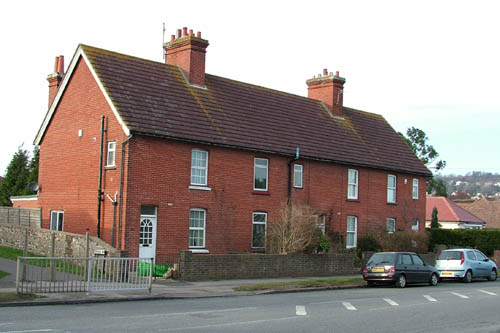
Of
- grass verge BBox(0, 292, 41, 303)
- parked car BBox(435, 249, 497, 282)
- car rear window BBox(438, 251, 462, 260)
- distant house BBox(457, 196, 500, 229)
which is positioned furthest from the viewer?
distant house BBox(457, 196, 500, 229)

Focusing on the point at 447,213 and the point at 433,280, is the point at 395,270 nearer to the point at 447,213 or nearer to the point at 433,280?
the point at 433,280

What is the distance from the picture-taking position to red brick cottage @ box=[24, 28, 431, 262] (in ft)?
85.0

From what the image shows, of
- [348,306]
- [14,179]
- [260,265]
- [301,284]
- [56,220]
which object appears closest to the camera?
[348,306]

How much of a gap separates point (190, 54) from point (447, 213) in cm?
5075

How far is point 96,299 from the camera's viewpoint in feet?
55.6

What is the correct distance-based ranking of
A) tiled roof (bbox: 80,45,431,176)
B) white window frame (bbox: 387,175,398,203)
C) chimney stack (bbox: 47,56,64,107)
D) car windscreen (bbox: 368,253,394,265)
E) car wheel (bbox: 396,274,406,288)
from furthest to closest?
white window frame (bbox: 387,175,398,203) → chimney stack (bbox: 47,56,64,107) → tiled roof (bbox: 80,45,431,176) → car windscreen (bbox: 368,253,394,265) → car wheel (bbox: 396,274,406,288)

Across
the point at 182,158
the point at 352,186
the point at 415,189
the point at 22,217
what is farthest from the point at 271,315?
the point at 415,189

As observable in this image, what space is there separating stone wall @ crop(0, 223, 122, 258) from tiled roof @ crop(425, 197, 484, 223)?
52913mm

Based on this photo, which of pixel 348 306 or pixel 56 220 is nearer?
pixel 348 306

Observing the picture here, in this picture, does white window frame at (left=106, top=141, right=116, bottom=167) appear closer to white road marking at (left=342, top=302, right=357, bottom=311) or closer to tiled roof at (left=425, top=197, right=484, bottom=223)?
white road marking at (left=342, top=302, right=357, bottom=311)

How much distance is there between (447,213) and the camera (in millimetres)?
72562

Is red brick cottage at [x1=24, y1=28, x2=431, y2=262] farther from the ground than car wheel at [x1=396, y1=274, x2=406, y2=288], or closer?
farther from the ground

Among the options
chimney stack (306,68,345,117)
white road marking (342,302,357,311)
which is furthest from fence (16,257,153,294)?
chimney stack (306,68,345,117)

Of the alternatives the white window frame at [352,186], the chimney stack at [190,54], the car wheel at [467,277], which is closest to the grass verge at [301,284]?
the car wheel at [467,277]
